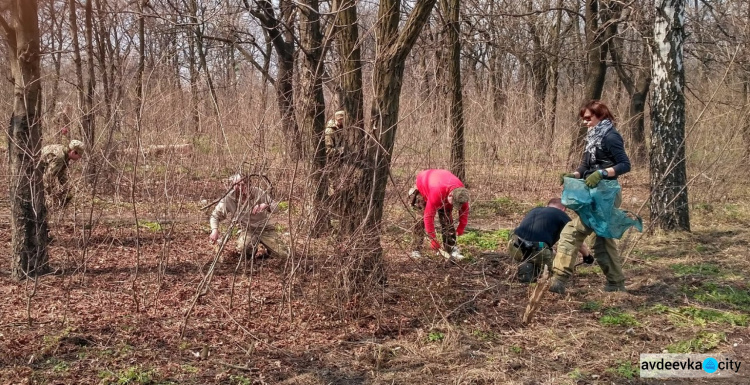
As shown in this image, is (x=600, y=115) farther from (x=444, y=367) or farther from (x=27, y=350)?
(x=27, y=350)

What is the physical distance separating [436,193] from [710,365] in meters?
2.43

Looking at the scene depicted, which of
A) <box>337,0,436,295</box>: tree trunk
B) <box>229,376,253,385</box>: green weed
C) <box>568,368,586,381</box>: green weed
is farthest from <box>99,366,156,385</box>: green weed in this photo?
<box>568,368,586,381</box>: green weed

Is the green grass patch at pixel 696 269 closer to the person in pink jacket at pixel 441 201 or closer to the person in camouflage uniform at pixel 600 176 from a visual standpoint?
the person in camouflage uniform at pixel 600 176

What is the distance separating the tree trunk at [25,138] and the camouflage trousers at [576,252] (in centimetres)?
394

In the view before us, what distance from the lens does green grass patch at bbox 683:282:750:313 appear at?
4172 mm

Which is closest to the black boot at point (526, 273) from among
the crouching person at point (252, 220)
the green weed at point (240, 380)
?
the crouching person at point (252, 220)

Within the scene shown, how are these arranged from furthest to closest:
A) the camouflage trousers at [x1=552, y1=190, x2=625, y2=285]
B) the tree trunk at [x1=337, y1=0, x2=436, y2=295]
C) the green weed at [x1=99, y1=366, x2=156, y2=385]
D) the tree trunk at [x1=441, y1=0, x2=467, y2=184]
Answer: the tree trunk at [x1=441, y1=0, x2=467, y2=184]
the camouflage trousers at [x1=552, y1=190, x2=625, y2=285]
the tree trunk at [x1=337, y1=0, x2=436, y2=295]
the green weed at [x1=99, y1=366, x2=156, y2=385]

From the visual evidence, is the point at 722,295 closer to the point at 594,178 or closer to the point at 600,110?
the point at 594,178

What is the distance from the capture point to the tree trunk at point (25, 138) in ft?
13.8

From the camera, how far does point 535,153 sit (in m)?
9.43

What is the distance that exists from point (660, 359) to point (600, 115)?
1.91 metres

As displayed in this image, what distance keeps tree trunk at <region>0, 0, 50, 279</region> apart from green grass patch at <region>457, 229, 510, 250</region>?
405 cm

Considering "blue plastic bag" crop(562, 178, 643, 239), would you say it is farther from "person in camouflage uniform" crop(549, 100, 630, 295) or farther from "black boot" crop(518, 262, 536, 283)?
"black boot" crop(518, 262, 536, 283)

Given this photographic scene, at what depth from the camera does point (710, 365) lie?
10.6ft
